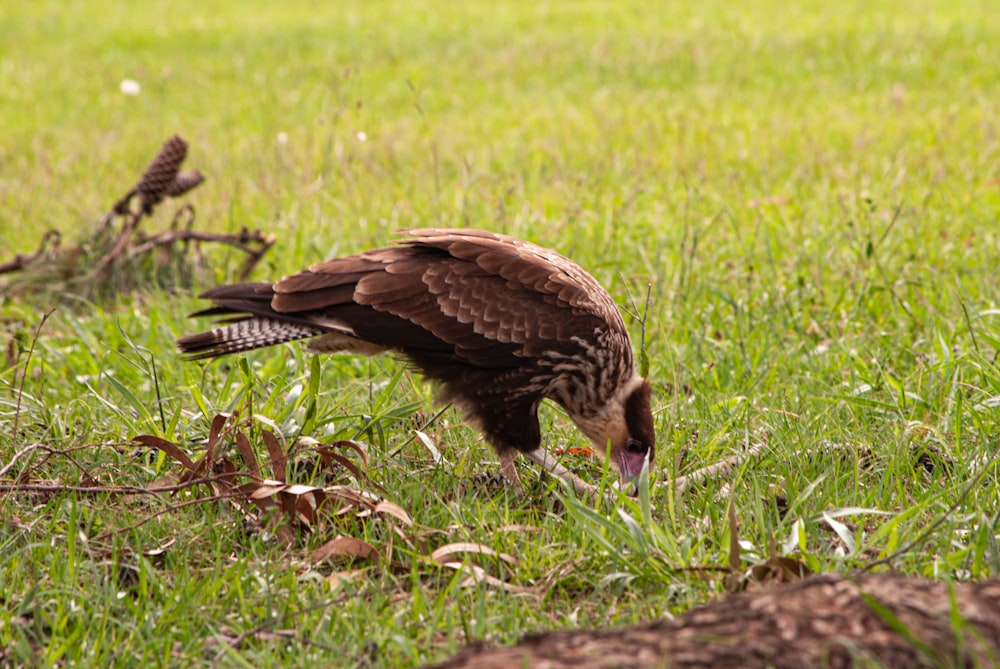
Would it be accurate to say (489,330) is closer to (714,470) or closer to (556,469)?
(556,469)

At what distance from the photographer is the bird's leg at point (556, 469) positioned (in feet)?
13.0

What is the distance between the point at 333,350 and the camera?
448 cm

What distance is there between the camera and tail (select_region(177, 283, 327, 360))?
4.22 m

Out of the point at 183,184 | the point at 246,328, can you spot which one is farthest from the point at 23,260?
the point at 246,328

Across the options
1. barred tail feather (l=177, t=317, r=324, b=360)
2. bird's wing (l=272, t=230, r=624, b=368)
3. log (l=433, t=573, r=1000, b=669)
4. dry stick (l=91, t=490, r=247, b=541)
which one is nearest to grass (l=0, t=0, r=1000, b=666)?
dry stick (l=91, t=490, r=247, b=541)

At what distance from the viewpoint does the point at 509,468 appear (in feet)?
13.4

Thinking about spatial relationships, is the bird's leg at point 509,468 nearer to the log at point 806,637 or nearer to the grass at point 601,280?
the grass at point 601,280

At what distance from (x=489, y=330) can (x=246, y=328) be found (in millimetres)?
931

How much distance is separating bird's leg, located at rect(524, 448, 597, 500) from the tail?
91 centimetres

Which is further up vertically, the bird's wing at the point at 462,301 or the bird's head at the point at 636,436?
the bird's wing at the point at 462,301

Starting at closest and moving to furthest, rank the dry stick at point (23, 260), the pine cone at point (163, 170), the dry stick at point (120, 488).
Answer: the dry stick at point (120, 488), the pine cone at point (163, 170), the dry stick at point (23, 260)

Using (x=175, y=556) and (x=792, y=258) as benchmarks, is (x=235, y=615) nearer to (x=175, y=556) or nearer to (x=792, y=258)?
(x=175, y=556)

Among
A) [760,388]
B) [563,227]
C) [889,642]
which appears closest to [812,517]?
[889,642]

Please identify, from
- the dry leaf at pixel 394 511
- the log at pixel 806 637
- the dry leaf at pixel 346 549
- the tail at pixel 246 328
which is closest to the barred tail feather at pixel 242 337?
the tail at pixel 246 328
